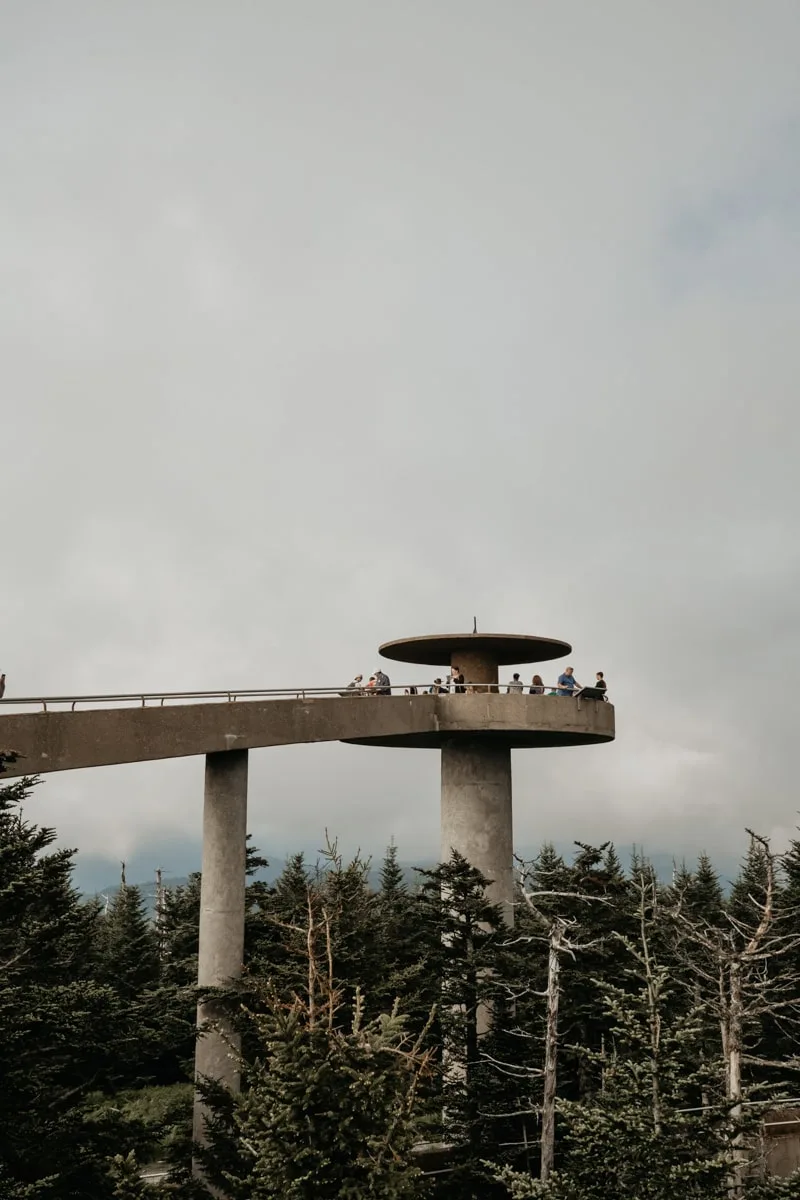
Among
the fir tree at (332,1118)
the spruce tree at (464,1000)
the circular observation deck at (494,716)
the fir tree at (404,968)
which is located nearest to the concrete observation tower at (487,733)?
the circular observation deck at (494,716)

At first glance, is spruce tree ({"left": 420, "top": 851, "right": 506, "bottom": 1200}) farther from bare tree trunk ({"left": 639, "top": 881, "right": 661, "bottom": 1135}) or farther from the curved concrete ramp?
bare tree trunk ({"left": 639, "top": 881, "right": 661, "bottom": 1135})

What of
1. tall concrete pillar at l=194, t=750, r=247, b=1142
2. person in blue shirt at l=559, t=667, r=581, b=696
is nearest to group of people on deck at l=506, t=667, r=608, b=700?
person in blue shirt at l=559, t=667, r=581, b=696

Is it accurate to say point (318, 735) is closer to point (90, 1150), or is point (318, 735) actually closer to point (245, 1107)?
point (90, 1150)

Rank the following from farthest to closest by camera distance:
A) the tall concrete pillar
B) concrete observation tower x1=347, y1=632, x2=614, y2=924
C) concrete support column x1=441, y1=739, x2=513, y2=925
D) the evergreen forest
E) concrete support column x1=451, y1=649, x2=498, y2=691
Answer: concrete support column x1=451, y1=649, x2=498, y2=691 < concrete support column x1=441, y1=739, x2=513, y2=925 < concrete observation tower x1=347, y1=632, x2=614, y2=924 < the tall concrete pillar < the evergreen forest

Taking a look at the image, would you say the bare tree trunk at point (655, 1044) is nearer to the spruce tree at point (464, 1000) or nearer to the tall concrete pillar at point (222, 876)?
the spruce tree at point (464, 1000)

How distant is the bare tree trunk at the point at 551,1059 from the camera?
18875 mm

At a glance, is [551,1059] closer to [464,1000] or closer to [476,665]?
[464,1000]

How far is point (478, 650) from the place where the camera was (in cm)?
3169

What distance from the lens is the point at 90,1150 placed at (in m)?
21.4

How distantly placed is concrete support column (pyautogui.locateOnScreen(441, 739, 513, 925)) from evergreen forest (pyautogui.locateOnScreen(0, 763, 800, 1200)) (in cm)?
210

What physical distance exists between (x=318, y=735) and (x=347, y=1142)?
14.2 meters

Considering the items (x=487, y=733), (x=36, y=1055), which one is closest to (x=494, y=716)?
(x=487, y=733)

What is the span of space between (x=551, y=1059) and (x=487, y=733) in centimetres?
1253

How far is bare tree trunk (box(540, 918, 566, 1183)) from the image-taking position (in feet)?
61.9
